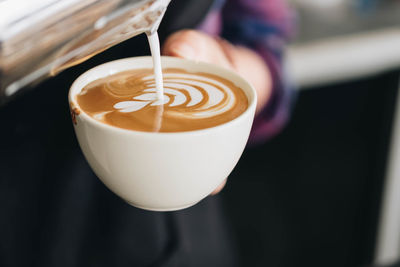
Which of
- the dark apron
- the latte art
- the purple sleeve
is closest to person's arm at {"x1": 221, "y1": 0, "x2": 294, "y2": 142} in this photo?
the purple sleeve

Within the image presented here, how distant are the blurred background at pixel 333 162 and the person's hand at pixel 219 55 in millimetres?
419

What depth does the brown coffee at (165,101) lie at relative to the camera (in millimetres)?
405

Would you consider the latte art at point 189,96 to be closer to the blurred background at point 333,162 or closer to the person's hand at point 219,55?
the person's hand at point 219,55

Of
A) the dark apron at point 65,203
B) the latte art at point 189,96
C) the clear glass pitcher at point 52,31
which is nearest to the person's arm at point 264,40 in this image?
the dark apron at point 65,203

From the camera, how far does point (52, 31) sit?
290 mm

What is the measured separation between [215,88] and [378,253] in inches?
47.9

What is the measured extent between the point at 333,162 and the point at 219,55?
0.90 metres

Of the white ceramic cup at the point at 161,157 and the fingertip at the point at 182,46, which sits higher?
the fingertip at the point at 182,46

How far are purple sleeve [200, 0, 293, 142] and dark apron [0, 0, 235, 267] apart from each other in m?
0.23

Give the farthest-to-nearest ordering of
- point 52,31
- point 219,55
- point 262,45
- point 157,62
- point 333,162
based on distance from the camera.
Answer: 1. point 333,162
2. point 262,45
3. point 219,55
4. point 157,62
5. point 52,31

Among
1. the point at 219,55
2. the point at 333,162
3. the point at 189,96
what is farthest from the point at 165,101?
the point at 333,162

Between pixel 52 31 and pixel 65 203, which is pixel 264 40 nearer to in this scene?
pixel 65 203

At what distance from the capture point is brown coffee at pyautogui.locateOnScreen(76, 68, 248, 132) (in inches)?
15.9

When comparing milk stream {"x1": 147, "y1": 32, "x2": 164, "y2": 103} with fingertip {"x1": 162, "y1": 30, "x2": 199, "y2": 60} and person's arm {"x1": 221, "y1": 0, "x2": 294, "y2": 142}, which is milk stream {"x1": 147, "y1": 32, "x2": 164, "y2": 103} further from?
person's arm {"x1": 221, "y1": 0, "x2": 294, "y2": 142}
